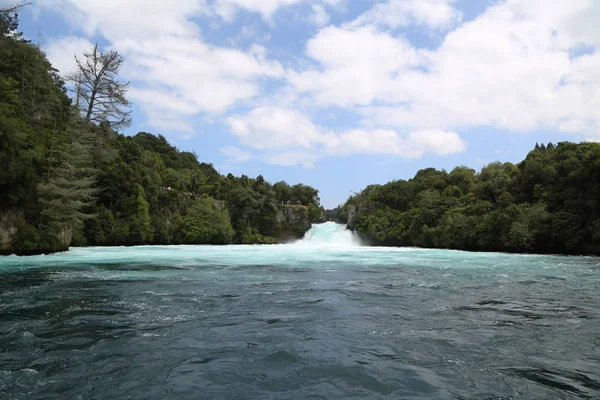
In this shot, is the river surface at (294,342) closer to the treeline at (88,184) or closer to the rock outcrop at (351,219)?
the treeline at (88,184)

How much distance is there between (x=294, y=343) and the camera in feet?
17.9

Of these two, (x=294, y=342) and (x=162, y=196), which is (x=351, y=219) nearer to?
(x=162, y=196)

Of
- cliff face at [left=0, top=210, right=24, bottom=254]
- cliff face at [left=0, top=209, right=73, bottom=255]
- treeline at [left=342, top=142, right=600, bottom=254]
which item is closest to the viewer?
cliff face at [left=0, top=210, right=24, bottom=254]

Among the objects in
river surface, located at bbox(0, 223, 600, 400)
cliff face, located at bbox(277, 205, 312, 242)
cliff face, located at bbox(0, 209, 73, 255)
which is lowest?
river surface, located at bbox(0, 223, 600, 400)

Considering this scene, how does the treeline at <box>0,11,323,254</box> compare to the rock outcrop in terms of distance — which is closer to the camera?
the treeline at <box>0,11,323,254</box>

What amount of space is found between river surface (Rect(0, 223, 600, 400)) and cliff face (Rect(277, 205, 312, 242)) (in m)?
49.2

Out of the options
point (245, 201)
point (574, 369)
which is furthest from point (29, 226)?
point (245, 201)

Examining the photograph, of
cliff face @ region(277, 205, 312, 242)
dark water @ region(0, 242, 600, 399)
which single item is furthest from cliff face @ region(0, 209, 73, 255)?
cliff face @ region(277, 205, 312, 242)

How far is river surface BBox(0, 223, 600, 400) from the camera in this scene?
12.9ft

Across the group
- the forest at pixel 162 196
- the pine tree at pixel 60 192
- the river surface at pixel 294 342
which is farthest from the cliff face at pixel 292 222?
the river surface at pixel 294 342

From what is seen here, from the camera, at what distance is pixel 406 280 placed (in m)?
12.6

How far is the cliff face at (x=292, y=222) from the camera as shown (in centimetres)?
5975

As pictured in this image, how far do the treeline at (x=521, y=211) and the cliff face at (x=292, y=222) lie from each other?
1073 cm

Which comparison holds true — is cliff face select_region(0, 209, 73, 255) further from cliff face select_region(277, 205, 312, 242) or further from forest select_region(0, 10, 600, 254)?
cliff face select_region(277, 205, 312, 242)
